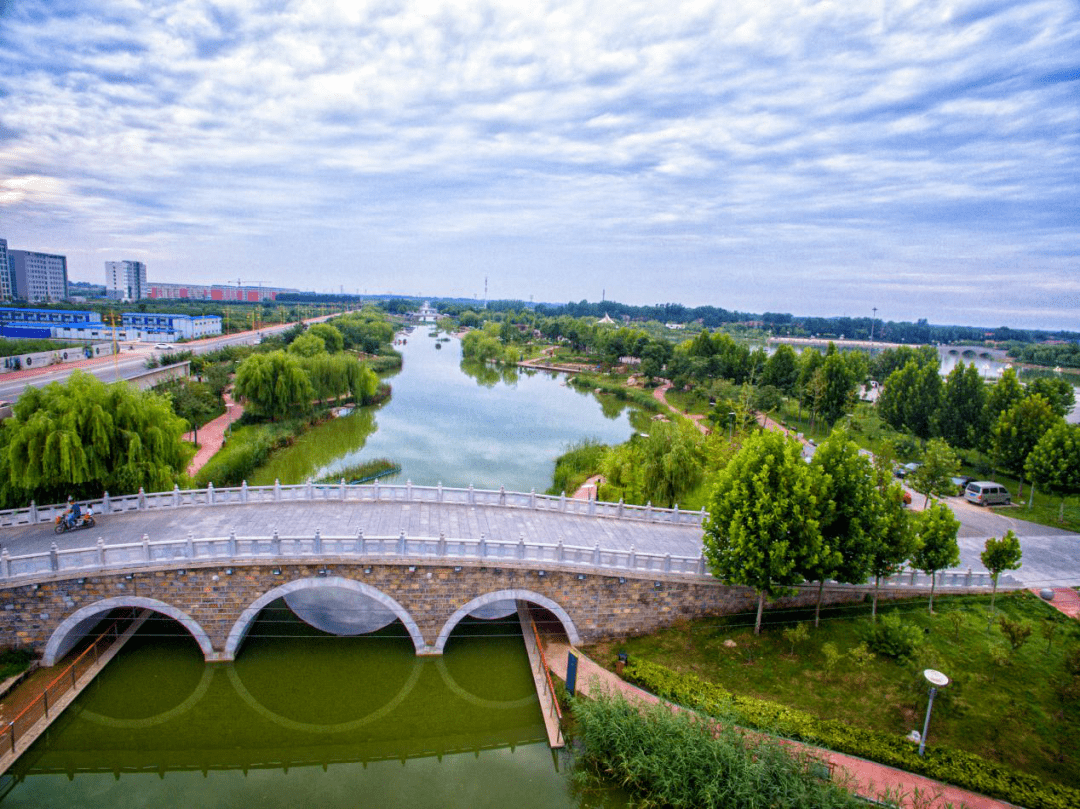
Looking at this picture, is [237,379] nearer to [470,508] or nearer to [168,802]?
[470,508]

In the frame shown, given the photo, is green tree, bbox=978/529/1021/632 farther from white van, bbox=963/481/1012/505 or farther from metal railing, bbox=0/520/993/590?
white van, bbox=963/481/1012/505

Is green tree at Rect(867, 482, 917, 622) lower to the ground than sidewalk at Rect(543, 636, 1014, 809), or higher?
higher

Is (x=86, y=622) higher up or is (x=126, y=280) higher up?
(x=126, y=280)

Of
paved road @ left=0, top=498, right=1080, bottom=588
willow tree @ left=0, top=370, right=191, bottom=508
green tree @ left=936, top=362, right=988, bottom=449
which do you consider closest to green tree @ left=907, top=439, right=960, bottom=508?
paved road @ left=0, top=498, right=1080, bottom=588

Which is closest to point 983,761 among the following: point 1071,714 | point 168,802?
point 1071,714

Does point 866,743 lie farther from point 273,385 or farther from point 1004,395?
point 273,385

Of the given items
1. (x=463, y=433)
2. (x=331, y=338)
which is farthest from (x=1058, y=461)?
(x=331, y=338)
